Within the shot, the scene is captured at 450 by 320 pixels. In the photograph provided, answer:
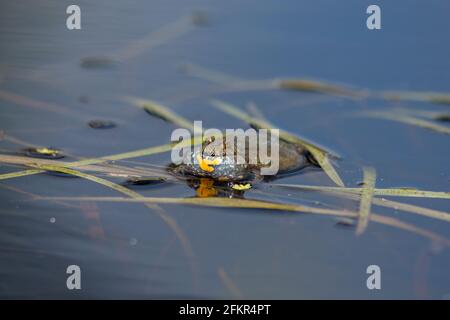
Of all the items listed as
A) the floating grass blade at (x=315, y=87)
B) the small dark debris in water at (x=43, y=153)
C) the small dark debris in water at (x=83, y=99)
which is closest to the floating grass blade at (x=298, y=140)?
the floating grass blade at (x=315, y=87)

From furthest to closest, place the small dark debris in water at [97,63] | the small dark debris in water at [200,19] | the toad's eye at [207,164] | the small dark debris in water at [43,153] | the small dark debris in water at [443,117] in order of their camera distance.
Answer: the small dark debris in water at [200,19] < the small dark debris in water at [97,63] < the small dark debris in water at [443,117] < the small dark debris in water at [43,153] < the toad's eye at [207,164]

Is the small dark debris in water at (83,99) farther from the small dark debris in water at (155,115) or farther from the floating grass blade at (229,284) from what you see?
the floating grass blade at (229,284)

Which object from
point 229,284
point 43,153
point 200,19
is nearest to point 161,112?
point 43,153

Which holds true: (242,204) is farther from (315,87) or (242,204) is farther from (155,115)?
(315,87)

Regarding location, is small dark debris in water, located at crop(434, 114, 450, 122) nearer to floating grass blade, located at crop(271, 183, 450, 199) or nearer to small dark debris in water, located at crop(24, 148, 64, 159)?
floating grass blade, located at crop(271, 183, 450, 199)

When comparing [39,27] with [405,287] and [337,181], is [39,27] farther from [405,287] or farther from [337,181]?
[405,287]

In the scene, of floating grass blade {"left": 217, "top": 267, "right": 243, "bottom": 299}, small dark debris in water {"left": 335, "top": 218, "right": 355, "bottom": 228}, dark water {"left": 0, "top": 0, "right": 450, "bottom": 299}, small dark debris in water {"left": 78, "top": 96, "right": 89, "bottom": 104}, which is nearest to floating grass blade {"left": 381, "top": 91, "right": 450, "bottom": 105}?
dark water {"left": 0, "top": 0, "right": 450, "bottom": 299}
